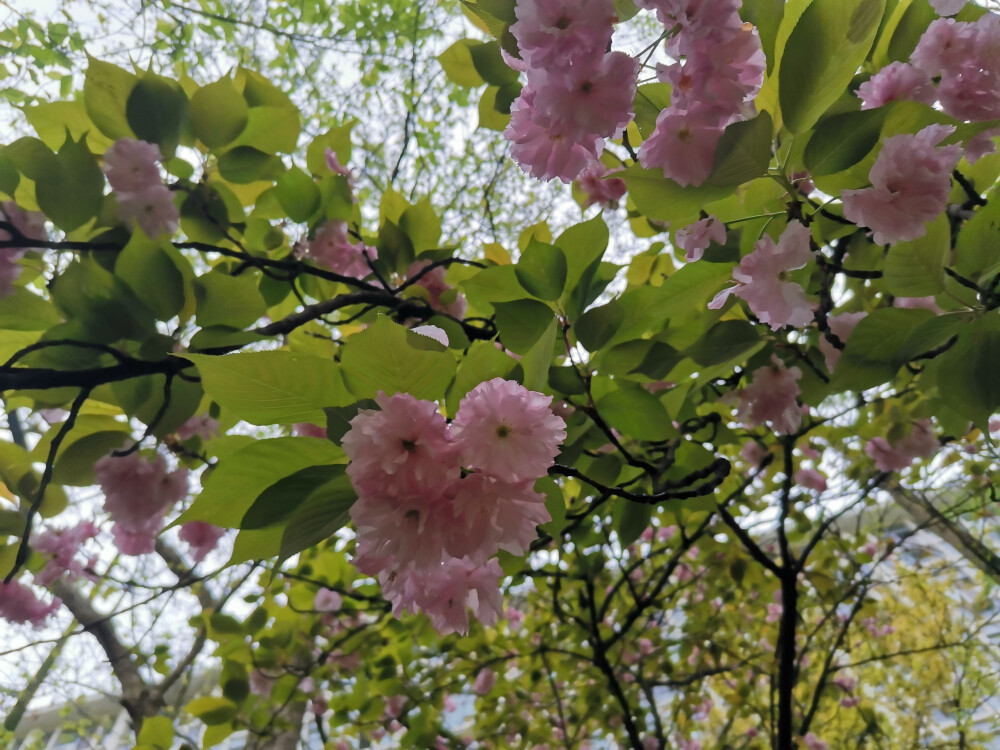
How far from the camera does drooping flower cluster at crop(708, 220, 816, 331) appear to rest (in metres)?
0.61

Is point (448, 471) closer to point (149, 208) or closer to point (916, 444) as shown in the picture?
point (149, 208)

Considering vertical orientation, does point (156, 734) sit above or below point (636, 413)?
below

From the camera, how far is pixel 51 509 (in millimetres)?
997

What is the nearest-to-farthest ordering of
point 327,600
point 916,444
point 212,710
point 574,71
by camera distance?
1. point 574,71
2. point 916,444
3. point 212,710
4. point 327,600

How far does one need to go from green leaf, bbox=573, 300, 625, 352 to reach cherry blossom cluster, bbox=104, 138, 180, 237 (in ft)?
2.19

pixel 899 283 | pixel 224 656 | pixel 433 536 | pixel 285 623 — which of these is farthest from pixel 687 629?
pixel 433 536

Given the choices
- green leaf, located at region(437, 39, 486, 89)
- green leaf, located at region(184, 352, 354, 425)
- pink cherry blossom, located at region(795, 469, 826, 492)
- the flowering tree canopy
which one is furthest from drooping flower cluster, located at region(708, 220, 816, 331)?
pink cherry blossom, located at region(795, 469, 826, 492)

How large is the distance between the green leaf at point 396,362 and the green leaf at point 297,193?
2.34 ft

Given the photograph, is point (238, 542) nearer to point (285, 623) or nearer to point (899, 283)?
point (899, 283)

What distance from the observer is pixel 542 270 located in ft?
2.28

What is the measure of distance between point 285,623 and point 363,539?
1.67 meters

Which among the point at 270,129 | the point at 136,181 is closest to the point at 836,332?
the point at 270,129

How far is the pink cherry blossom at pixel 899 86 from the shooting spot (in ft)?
2.29

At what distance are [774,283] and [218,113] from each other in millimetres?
893
